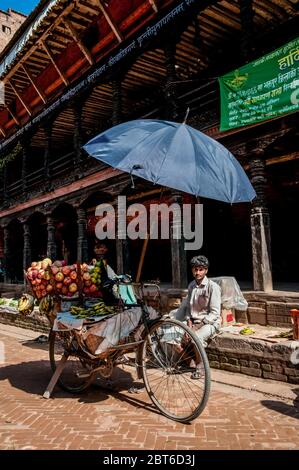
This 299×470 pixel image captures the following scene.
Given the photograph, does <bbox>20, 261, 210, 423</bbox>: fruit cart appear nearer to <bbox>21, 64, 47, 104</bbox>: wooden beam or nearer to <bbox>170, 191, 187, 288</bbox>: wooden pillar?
<bbox>170, 191, 187, 288</bbox>: wooden pillar

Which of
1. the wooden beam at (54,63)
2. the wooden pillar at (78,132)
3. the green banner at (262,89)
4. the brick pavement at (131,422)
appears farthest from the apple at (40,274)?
the wooden beam at (54,63)

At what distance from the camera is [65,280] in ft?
14.9

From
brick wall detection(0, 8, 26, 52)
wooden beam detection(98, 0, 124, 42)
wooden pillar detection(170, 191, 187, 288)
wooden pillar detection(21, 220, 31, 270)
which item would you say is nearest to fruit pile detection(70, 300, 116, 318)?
wooden pillar detection(170, 191, 187, 288)

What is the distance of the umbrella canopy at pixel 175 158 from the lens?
131 inches

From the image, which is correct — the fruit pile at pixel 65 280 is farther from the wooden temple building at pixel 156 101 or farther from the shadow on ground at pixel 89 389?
the wooden temple building at pixel 156 101

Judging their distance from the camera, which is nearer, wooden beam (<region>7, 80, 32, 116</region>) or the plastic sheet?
the plastic sheet

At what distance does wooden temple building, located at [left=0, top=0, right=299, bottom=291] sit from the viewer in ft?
27.1

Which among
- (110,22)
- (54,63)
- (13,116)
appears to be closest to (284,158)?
(110,22)

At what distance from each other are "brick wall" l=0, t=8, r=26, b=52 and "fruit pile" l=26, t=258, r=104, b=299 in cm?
3040

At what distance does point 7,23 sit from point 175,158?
109 ft

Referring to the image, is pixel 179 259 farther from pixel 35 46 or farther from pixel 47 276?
pixel 35 46

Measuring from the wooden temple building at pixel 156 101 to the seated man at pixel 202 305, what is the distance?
3.18 metres
